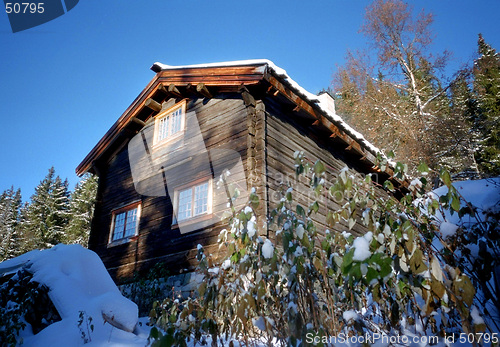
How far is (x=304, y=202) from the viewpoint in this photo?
355 inches

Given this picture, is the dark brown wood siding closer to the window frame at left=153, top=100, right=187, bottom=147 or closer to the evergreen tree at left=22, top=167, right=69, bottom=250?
the window frame at left=153, top=100, right=187, bottom=147

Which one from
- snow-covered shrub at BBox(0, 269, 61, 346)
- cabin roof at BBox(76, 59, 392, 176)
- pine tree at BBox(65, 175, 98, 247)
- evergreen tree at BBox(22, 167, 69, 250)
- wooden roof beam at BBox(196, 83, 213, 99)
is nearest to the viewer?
snow-covered shrub at BBox(0, 269, 61, 346)

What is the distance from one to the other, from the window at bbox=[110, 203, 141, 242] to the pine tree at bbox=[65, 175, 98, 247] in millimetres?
16706

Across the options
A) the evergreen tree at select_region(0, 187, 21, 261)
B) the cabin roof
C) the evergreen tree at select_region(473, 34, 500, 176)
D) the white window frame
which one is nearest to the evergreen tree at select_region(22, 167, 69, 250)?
the evergreen tree at select_region(0, 187, 21, 261)

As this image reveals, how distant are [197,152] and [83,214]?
2178 centimetres

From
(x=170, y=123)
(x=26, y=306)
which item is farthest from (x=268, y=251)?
(x=170, y=123)

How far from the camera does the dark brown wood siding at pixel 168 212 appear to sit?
29.3 feet

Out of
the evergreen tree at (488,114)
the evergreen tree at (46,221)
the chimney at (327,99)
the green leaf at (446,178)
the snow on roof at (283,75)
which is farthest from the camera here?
the evergreen tree at (46,221)

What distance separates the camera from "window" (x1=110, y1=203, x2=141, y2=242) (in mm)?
11273

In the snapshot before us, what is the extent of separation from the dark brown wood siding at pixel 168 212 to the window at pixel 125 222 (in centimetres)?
22

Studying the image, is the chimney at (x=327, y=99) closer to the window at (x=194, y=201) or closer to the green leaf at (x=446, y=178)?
the window at (x=194, y=201)

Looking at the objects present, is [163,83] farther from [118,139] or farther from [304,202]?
[304,202]

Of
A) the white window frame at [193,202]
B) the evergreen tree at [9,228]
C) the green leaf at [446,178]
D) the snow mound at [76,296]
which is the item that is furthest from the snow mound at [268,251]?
the evergreen tree at [9,228]

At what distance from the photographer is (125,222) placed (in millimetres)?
11711
